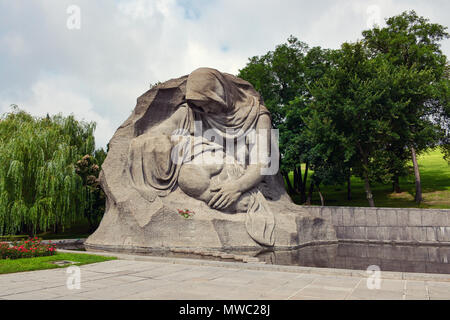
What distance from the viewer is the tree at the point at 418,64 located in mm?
19109

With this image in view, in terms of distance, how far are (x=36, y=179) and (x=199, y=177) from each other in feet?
28.4

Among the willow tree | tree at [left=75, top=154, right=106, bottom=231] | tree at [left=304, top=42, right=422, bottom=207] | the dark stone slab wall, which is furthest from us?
tree at [left=75, top=154, right=106, bottom=231]

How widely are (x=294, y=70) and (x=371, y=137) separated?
11413 millimetres

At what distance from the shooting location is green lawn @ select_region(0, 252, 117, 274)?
764cm

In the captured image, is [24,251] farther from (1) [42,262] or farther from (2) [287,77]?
(2) [287,77]

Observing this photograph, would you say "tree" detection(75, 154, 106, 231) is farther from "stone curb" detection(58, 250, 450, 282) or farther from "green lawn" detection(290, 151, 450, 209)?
"green lawn" detection(290, 151, 450, 209)

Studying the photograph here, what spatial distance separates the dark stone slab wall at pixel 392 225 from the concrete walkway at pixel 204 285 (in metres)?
8.70

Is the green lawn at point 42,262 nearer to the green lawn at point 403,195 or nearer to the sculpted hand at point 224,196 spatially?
the sculpted hand at point 224,196

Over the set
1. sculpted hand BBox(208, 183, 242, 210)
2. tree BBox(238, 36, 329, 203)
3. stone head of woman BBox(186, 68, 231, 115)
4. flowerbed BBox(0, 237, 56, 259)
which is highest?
tree BBox(238, 36, 329, 203)

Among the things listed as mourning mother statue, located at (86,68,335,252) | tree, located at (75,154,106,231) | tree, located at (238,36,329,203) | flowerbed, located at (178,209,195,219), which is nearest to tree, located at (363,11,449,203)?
tree, located at (238,36,329,203)

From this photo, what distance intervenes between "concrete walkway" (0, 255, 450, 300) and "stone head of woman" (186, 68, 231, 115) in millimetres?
7285

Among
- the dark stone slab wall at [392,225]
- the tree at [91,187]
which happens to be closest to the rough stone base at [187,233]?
the dark stone slab wall at [392,225]

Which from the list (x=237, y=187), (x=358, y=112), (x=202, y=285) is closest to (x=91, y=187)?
(x=237, y=187)
